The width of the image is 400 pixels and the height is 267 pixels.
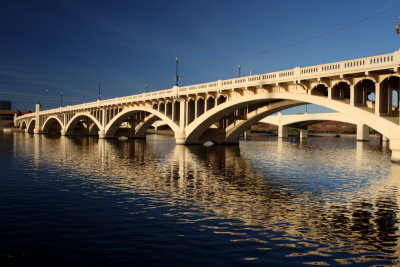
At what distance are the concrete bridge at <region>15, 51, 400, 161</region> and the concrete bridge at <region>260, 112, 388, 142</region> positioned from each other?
124 feet

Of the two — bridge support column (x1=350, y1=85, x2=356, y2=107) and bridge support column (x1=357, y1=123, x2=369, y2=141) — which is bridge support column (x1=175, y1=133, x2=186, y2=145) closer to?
bridge support column (x1=350, y1=85, x2=356, y2=107)

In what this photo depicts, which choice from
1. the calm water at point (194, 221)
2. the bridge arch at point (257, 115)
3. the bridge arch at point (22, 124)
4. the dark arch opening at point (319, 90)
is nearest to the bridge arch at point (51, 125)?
the bridge arch at point (22, 124)

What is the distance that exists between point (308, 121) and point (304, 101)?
72554 millimetres

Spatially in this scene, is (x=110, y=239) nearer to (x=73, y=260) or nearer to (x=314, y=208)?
(x=73, y=260)

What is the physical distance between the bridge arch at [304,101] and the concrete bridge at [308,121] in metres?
45.4

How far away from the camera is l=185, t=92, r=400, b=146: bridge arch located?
3161 centimetres

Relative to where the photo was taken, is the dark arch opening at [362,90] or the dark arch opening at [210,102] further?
the dark arch opening at [210,102]

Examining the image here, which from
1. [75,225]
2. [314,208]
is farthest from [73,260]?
[314,208]

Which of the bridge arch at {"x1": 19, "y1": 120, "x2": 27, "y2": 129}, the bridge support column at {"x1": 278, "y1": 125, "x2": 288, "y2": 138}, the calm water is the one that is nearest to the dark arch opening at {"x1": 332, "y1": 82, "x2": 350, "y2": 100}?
the calm water

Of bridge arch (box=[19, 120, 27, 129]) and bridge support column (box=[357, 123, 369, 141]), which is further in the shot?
bridge arch (box=[19, 120, 27, 129])

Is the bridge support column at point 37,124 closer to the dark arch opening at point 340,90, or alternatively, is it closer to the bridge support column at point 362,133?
the bridge support column at point 362,133

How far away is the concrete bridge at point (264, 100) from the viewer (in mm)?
32625

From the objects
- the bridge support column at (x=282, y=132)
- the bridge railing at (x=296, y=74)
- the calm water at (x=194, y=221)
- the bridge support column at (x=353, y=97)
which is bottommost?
the calm water at (x=194, y=221)

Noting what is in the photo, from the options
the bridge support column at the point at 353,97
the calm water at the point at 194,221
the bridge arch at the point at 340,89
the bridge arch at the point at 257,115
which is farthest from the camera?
the bridge arch at the point at 257,115
